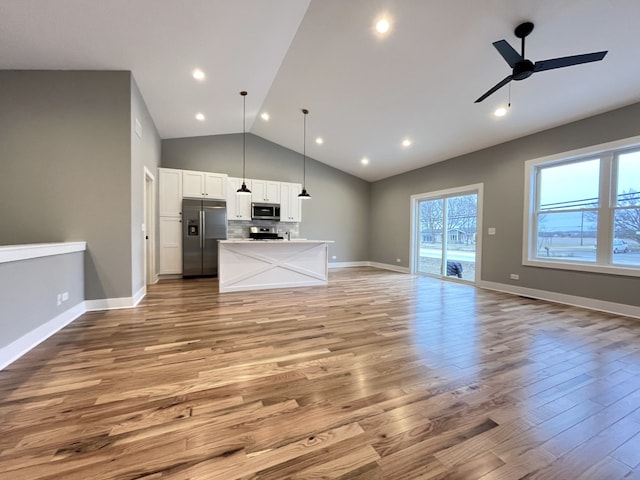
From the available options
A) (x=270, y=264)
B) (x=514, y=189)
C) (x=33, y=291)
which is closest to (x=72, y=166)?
(x=33, y=291)

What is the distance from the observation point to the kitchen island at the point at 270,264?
466 centimetres

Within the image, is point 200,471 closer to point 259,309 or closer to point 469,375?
point 469,375

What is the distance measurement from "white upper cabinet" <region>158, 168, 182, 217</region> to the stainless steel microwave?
67.3 inches

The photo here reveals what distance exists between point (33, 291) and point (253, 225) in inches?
191

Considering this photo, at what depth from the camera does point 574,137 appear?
4.18 m

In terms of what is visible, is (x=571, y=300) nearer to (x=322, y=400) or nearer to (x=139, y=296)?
(x=322, y=400)

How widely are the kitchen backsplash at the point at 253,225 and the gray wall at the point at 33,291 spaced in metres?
3.80

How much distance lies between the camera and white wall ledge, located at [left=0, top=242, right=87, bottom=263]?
2.08 m

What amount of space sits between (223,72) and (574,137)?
550cm

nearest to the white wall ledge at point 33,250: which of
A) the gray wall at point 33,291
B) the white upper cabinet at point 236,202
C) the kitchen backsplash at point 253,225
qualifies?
the gray wall at point 33,291

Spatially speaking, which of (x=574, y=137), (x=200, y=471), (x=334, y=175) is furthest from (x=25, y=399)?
(x=334, y=175)

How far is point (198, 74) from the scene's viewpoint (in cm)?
385

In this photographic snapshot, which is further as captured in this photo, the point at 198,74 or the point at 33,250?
the point at 198,74

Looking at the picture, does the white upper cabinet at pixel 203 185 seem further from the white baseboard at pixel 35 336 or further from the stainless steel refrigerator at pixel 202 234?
the white baseboard at pixel 35 336
